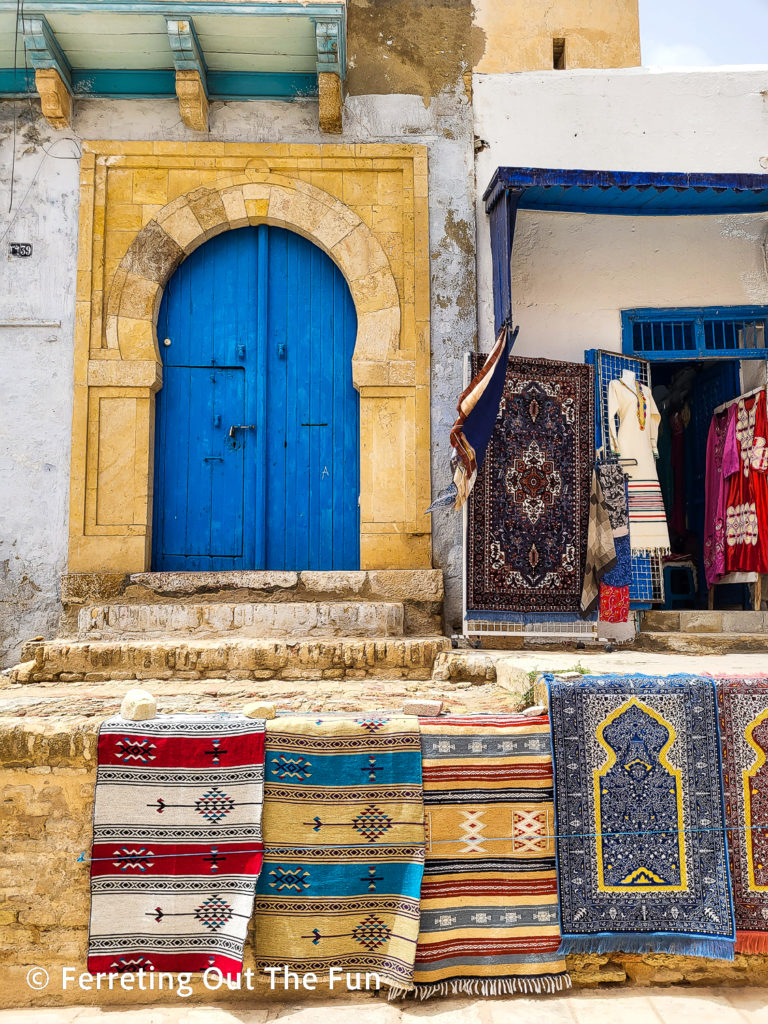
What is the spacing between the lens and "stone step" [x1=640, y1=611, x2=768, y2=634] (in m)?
6.12

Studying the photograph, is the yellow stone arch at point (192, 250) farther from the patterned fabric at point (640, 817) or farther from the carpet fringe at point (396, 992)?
the carpet fringe at point (396, 992)

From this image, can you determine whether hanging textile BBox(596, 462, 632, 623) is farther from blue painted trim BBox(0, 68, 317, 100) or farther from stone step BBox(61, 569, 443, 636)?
blue painted trim BBox(0, 68, 317, 100)

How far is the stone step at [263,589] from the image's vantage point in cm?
→ 578

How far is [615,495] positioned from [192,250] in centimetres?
375

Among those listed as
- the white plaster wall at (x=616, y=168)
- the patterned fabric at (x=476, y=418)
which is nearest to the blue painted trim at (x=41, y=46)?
the white plaster wall at (x=616, y=168)

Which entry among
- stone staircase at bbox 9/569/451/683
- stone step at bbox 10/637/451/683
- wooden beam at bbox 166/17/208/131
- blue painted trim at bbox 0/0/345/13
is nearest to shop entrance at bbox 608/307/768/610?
stone staircase at bbox 9/569/451/683

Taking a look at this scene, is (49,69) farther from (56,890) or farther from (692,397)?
(692,397)

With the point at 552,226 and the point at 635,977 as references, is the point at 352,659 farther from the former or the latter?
the point at 552,226

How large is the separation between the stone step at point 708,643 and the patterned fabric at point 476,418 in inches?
70.5

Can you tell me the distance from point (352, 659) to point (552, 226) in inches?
148

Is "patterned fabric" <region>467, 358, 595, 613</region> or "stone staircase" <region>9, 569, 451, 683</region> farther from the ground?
"patterned fabric" <region>467, 358, 595, 613</region>

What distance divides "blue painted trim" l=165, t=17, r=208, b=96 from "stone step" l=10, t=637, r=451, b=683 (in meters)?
4.16

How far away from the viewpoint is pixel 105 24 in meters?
5.77

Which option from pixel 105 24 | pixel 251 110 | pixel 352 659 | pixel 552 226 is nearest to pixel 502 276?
pixel 552 226
